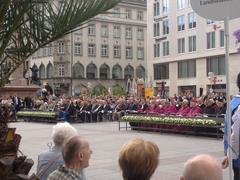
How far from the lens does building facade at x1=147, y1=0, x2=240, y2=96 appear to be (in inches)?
2498

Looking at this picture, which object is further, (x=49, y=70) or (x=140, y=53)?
(x=140, y=53)

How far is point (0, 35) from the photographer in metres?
4.04

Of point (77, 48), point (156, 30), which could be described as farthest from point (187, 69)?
point (77, 48)

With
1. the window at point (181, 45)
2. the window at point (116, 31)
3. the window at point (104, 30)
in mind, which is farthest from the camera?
the window at point (116, 31)

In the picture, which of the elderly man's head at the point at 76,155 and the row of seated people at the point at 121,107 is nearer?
the elderly man's head at the point at 76,155

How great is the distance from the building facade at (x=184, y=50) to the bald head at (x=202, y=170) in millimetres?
57270

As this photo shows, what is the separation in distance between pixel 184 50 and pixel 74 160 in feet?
217

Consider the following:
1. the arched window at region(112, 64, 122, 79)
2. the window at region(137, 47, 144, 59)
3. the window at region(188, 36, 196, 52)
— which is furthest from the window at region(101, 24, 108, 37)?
the window at region(188, 36, 196, 52)

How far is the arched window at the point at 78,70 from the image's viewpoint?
9156 centimetres

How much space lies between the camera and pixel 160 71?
7538 centimetres

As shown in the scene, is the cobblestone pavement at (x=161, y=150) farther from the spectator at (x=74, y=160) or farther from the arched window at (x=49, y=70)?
the arched window at (x=49, y=70)

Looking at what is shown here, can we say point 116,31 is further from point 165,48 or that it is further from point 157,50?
point 165,48

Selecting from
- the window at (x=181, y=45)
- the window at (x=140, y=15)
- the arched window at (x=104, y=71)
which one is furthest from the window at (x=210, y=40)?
the window at (x=140, y=15)

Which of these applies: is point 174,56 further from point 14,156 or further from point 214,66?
point 14,156
